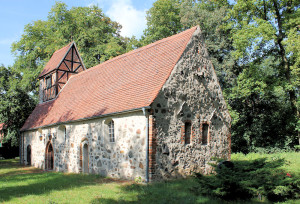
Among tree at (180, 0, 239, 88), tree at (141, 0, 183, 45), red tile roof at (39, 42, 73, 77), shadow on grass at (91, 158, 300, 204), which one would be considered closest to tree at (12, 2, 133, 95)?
tree at (141, 0, 183, 45)

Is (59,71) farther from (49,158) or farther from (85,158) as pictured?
(85,158)

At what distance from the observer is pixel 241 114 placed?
80.6 ft

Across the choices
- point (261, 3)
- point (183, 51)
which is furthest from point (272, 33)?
point (183, 51)

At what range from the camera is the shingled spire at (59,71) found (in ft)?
75.4

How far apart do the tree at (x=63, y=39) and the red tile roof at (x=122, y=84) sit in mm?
10855

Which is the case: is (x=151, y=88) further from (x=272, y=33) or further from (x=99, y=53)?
(x=99, y=53)

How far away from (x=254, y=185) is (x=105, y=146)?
772 cm

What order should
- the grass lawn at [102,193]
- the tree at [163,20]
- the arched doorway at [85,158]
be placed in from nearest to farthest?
the grass lawn at [102,193], the arched doorway at [85,158], the tree at [163,20]

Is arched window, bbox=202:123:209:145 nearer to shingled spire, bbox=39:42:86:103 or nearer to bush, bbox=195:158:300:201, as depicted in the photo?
bush, bbox=195:158:300:201

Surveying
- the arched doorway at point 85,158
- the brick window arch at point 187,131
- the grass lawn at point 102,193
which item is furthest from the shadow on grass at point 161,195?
the arched doorway at point 85,158

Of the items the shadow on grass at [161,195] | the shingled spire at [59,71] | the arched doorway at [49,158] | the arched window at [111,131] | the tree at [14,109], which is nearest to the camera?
the shadow on grass at [161,195]

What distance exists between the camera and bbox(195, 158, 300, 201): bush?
7.22 m

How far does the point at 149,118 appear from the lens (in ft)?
36.0

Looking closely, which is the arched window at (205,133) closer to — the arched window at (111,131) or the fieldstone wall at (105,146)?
the fieldstone wall at (105,146)
